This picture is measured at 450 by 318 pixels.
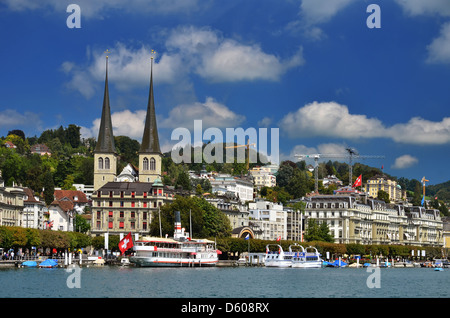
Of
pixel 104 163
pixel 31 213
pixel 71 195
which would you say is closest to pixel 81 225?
pixel 31 213

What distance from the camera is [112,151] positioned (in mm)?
142000

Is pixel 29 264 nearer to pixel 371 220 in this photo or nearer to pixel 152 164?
pixel 152 164

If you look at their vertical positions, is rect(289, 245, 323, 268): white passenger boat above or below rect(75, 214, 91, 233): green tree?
below

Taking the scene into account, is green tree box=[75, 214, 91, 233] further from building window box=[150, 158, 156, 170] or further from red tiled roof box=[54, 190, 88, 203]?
red tiled roof box=[54, 190, 88, 203]

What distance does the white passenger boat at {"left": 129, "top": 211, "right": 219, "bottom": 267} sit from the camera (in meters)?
86.8

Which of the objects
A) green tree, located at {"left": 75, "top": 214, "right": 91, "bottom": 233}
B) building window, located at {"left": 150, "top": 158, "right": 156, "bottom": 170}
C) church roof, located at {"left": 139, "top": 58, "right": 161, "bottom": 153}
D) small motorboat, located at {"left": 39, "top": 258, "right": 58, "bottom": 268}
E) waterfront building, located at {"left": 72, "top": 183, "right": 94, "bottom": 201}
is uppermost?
church roof, located at {"left": 139, "top": 58, "right": 161, "bottom": 153}

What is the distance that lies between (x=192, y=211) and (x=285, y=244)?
22765 mm

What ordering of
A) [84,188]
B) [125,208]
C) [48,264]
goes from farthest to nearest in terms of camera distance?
[84,188] → [125,208] → [48,264]

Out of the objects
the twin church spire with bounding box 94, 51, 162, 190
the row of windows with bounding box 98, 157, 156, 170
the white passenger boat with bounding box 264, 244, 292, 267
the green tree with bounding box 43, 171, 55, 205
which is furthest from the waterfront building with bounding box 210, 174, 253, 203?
the white passenger boat with bounding box 264, 244, 292, 267

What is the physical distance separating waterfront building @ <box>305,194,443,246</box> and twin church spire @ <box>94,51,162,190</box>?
115ft

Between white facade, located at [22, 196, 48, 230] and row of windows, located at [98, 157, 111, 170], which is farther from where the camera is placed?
row of windows, located at [98, 157, 111, 170]

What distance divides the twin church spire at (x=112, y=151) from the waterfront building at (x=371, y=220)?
1385 inches

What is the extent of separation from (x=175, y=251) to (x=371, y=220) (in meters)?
80.2
